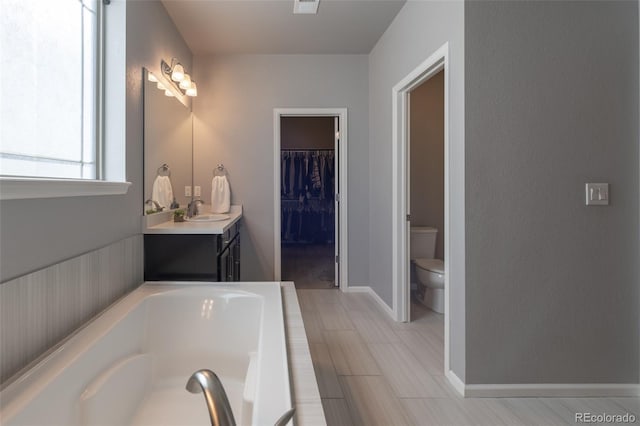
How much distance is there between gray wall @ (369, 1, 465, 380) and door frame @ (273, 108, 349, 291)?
10.9 inches

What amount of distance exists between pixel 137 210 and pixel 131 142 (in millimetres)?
415

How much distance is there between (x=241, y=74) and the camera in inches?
152

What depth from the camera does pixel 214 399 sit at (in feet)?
2.43

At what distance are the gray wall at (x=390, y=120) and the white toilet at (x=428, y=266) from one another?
36cm

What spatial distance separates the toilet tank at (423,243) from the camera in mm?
3760

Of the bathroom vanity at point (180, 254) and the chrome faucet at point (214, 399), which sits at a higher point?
the bathroom vanity at point (180, 254)

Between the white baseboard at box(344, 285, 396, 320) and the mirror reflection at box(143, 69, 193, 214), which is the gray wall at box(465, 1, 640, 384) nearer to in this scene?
the white baseboard at box(344, 285, 396, 320)

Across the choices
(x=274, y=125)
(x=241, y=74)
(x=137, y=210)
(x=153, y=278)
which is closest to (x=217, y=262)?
(x=153, y=278)

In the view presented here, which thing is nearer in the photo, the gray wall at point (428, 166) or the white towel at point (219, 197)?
the white towel at point (219, 197)

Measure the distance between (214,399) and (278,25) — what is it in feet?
10.4

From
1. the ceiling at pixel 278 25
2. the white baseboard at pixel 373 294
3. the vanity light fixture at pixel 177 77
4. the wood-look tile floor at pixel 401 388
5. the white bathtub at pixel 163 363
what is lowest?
the wood-look tile floor at pixel 401 388

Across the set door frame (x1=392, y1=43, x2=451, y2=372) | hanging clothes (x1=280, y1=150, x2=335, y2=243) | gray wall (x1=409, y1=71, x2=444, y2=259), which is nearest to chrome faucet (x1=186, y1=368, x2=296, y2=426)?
door frame (x1=392, y1=43, x2=451, y2=372)

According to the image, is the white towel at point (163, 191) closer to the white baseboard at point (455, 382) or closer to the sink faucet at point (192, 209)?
the sink faucet at point (192, 209)

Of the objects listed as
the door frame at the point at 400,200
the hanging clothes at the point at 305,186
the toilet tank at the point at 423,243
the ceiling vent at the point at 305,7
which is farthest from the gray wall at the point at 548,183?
the hanging clothes at the point at 305,186
